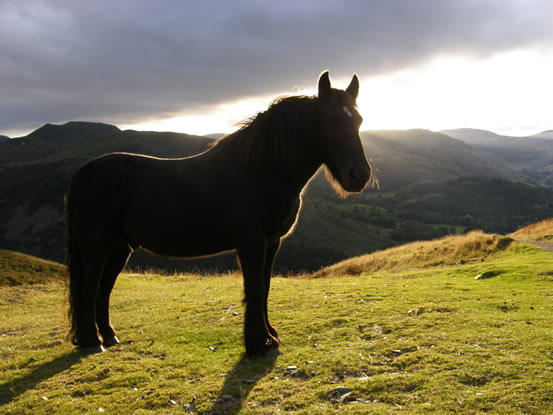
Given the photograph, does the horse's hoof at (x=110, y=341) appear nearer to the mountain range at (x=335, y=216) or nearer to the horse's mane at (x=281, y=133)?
the horse's mane at (x=281, y=133)

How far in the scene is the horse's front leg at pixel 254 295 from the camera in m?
5.23

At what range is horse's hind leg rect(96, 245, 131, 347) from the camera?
21.4ft

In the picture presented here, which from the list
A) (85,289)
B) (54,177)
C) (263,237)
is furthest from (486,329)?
(54,177)

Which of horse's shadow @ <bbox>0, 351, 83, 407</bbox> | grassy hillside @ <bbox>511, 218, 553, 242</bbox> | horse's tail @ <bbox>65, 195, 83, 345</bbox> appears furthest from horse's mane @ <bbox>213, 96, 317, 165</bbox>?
grassy hillside @ <bbox>511, 218, 553, 242</bbox>

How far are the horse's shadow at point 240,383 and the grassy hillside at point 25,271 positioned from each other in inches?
580

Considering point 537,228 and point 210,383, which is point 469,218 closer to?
point 537,228

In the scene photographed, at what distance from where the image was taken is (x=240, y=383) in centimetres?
457

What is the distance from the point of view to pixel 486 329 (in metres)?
5.83

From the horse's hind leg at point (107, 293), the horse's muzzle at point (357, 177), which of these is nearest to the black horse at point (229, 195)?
the horse's muzzle at point (357, 177)

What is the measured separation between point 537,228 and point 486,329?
23761mm

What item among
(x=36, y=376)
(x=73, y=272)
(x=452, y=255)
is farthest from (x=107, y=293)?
(x=452, y=255)

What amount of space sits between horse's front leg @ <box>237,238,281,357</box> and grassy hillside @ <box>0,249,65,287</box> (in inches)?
576

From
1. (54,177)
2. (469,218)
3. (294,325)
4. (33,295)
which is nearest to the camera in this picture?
(294,325)

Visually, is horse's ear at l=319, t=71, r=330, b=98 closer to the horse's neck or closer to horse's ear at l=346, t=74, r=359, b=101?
horse's ear at l=346, t=74, r=359, b=101
